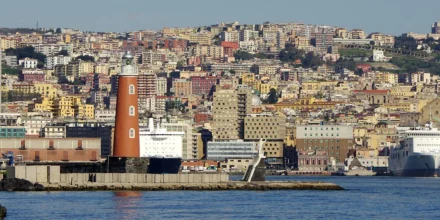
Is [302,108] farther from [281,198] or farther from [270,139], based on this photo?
[281,198]

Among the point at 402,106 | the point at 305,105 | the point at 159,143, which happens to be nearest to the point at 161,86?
the point at 305,105

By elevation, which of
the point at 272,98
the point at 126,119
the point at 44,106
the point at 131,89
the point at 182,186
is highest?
the point at 272,98

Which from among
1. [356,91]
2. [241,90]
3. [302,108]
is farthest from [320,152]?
[356,91]

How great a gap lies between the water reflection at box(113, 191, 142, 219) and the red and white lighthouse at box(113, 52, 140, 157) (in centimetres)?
504

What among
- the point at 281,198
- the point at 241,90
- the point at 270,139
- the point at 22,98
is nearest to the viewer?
the point at 281,198

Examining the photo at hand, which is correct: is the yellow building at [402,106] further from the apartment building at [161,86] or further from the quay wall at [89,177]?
the quay wall at [89,177]

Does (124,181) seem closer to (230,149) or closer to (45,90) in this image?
(230,149)

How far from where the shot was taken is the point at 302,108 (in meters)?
182

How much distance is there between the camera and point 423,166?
11494 cm

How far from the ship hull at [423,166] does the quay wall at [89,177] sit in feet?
187

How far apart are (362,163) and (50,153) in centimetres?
7003

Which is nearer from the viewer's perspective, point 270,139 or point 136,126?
point 136,126

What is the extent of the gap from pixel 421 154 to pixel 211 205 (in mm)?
70171

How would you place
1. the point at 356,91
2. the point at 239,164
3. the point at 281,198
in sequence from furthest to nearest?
the point at 356,91 < the point at 239,164 < the point at 281,198
